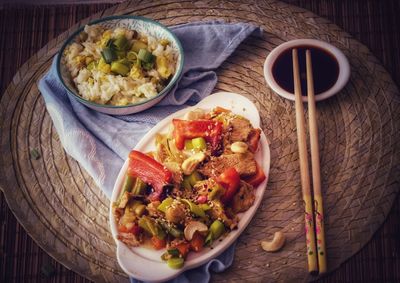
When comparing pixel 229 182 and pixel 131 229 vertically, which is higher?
pixel 229 182

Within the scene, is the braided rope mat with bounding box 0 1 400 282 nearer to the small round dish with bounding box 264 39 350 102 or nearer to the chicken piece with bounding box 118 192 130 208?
the small round dish with bounding box 264 39 350 102

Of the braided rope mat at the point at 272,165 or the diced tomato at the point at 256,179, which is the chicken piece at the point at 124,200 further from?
the diced tomato at the point at 256,179

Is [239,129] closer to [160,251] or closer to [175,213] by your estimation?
[175,213]

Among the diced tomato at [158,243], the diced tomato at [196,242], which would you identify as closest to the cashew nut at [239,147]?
the diced tomato at [196,242]

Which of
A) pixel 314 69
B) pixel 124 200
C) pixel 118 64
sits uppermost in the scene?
pixel 314 69

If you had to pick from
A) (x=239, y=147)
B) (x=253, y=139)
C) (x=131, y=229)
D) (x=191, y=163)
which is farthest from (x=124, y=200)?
(x=253, y=139)

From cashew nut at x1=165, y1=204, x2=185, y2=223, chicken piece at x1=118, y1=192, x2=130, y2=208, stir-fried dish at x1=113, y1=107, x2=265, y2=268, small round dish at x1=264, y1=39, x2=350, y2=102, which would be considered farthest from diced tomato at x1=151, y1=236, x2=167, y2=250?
small round dish at x1=264, y1=39, x2=350, y2=102
